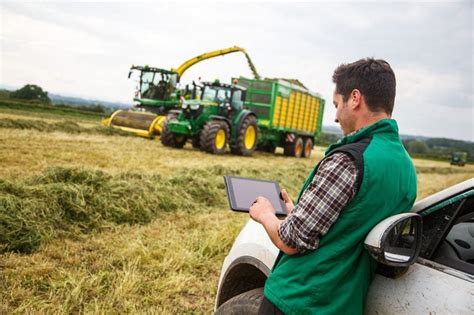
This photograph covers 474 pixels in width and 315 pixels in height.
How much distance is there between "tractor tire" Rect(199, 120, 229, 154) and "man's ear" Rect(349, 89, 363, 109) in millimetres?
12603

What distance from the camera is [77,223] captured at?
5102mm

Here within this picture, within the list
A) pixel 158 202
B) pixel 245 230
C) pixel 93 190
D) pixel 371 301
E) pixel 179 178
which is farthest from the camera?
pixel 179 178

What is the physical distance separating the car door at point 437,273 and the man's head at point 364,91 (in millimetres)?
407

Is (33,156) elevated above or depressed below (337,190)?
below

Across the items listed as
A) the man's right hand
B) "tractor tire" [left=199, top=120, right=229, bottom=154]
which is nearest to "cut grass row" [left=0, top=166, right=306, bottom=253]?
the man's right hand

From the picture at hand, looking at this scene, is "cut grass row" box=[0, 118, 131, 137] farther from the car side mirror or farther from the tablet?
the car side mirror

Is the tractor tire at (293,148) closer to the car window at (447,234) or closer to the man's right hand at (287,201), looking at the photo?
the man's right hand at (287,201)

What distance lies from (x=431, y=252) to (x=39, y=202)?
14.0ft

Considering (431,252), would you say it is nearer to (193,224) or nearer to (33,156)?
(193,224)

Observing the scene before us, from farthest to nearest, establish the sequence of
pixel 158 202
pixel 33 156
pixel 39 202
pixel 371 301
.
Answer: pixel 33 156 → pixel 158 202 → pixel 39 202 → pixel 371 301

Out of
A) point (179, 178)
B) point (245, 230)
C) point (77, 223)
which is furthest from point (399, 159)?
point (179, 178)

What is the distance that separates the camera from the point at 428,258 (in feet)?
5.94

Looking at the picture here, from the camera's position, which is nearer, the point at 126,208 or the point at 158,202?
the point at 126,208

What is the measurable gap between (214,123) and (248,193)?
487 inches
